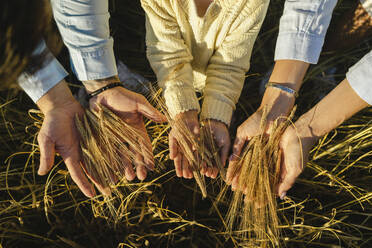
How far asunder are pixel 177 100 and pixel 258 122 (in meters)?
0.33

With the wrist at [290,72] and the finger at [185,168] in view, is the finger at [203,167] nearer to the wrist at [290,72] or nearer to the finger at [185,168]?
the finger at [185,168]

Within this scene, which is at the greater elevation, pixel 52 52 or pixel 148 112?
pixel 52 52

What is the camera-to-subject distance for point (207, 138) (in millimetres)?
982

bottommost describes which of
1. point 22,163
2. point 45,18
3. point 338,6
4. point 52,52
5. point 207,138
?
point 22,163

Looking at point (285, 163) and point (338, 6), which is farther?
point (338, 6)

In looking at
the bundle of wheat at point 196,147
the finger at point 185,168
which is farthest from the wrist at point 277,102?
the finger at point 185,168

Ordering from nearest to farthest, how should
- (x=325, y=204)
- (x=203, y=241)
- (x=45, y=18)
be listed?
(x=45, y=18) < (x=203, y=241) < (x=325, y=204)

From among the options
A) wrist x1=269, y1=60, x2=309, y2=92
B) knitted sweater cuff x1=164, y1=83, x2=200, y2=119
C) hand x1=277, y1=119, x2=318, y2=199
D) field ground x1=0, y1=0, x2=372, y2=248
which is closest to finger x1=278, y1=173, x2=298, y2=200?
hand x1=277, y1=119, x2=318, y2=199

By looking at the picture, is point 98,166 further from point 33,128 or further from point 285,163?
point 285,163

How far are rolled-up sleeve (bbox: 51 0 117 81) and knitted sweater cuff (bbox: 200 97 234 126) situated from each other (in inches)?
15.2

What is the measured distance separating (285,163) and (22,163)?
1.23 metres

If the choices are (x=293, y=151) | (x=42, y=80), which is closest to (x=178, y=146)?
(x=293, y=151)

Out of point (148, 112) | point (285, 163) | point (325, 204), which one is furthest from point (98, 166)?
point (325, 204)

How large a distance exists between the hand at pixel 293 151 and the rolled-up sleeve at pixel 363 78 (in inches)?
8.4
